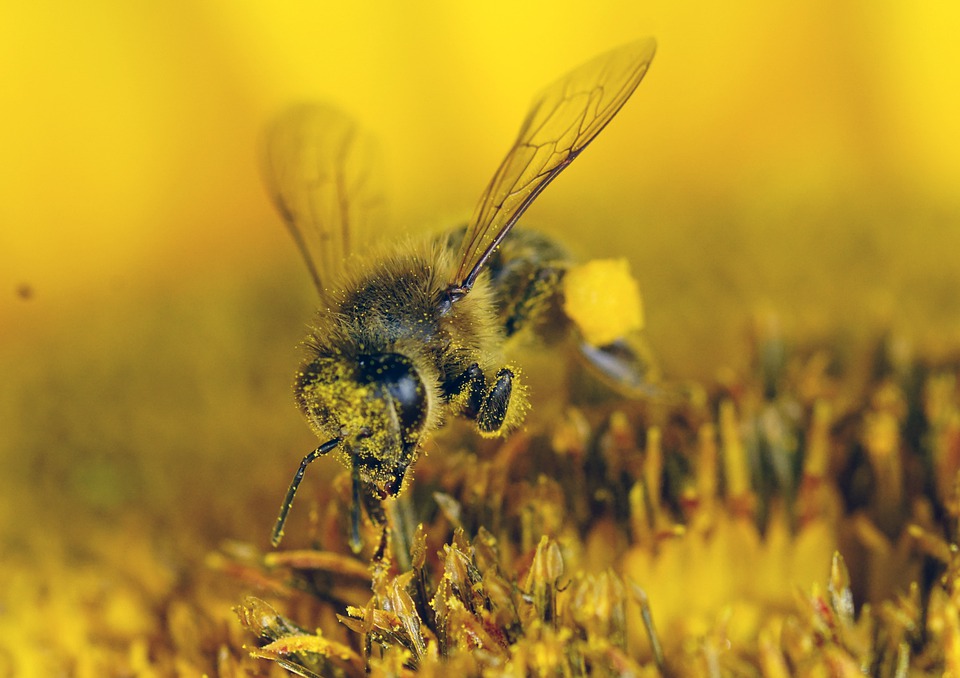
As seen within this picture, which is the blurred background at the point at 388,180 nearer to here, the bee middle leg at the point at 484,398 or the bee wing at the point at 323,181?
the bee wing at the point at 323,181

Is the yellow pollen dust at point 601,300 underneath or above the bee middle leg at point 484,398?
underneath

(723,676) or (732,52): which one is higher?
(732,52)

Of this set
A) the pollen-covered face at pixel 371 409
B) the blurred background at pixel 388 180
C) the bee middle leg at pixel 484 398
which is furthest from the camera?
the blurred background at pixel 388 180

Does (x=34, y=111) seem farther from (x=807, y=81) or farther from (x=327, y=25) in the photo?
(x=807, y=81)

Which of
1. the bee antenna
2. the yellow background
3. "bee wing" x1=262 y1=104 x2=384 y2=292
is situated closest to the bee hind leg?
the bee antenna

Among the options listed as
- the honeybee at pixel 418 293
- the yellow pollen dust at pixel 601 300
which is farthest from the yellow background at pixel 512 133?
the honeybee at pixel 418 293

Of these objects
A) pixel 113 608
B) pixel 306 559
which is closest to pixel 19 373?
pixel 113 608

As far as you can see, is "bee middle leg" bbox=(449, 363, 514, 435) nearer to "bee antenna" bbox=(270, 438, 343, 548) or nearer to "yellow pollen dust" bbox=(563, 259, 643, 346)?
"bee antenna" bbox=(270, 438, 343, 548)

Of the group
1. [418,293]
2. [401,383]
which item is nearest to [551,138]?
[418,293]
